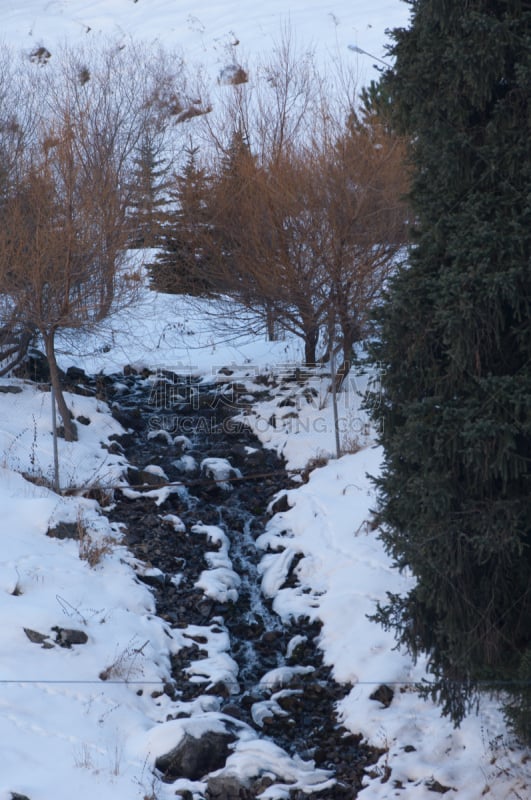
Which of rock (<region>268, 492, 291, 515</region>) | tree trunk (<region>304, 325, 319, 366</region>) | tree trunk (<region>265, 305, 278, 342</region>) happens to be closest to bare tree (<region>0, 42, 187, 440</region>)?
tree trunk (<region>265, 305, 278, 342</region>)

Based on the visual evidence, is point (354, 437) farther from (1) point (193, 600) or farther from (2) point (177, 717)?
(2) point (177, 717)

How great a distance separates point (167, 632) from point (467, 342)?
3979mm

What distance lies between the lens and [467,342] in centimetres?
426

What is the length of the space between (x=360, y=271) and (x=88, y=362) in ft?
18.7

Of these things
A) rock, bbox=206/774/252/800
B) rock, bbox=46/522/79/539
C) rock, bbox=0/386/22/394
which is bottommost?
rock, bbox=206/774/252/800

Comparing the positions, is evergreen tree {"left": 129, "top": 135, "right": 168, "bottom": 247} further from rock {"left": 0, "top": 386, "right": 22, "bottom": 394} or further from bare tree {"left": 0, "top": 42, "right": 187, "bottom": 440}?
rock {"left": 0, "top": 386, "right": 22, "bottom": 394}

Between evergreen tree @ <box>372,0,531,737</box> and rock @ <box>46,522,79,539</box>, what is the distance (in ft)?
14.4

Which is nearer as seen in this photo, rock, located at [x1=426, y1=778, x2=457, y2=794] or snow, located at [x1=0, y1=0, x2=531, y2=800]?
rock, located at [x1=426, y1=778, x2=457, y2=794]

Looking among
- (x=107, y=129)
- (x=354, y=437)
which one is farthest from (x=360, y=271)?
(x=107, y=129)

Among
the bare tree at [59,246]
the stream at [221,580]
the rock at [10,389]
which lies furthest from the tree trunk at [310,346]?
the rock at [10,389]

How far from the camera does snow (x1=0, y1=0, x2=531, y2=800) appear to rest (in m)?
5.07

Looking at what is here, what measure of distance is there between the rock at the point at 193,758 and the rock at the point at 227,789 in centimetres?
18

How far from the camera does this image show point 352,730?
5.68 m

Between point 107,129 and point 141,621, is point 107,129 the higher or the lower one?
the higher one
